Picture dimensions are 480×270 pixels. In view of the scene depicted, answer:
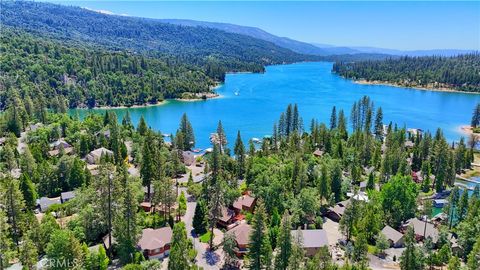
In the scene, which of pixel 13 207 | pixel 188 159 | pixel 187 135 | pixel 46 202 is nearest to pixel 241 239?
pixel 13 207

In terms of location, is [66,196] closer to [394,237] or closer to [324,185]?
[324,185]

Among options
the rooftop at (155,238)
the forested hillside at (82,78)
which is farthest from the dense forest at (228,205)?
the forested hillside at (82,78)

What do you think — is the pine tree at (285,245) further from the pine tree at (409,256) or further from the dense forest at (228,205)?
the pine tree at (409,256)

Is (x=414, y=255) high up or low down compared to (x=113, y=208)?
down

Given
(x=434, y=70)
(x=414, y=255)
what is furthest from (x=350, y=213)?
(x=434, y=70)

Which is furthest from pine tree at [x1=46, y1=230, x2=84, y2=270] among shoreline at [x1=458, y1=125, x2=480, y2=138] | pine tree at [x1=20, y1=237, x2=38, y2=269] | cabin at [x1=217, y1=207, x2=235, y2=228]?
shoreline at [x1=458, y1=125, x2=480, y2=138]

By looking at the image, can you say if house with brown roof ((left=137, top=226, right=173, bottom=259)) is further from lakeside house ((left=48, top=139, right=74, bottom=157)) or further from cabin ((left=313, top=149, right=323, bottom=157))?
cabin ((left=313, top=149, right=323, bottom=157))

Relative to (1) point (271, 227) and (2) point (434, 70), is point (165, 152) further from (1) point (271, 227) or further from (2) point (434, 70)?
(2) point (434, 70)
